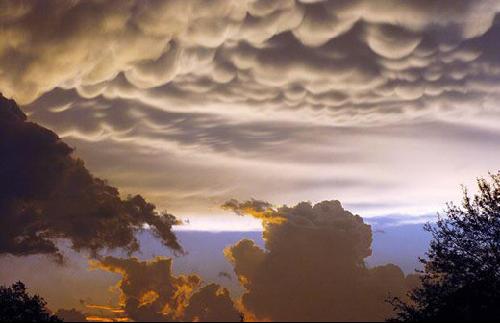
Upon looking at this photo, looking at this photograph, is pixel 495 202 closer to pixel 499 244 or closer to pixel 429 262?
pixel 499 244

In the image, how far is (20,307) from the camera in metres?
48.7

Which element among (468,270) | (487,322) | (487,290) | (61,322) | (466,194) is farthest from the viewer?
(61,322)

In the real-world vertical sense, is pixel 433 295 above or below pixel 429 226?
below

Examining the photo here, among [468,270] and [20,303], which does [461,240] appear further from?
[20,303]

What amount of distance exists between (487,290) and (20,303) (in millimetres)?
44688

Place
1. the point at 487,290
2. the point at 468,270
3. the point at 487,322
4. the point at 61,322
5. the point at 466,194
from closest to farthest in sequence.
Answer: the point at 487,322 < the point at 487,290 < the point at 468,270 < the point at 466,194 < the point at 61,322

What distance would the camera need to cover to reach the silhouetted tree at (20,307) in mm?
47369

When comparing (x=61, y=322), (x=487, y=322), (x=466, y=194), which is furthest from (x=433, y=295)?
(x=61, y=322)

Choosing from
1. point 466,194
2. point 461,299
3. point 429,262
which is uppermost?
point 466,194

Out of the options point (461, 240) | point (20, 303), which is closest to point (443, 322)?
point (461, 240)

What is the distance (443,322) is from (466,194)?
421 inches

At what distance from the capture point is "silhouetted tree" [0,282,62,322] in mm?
47369

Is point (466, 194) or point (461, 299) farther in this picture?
point (466, 194)

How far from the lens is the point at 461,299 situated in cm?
3278
